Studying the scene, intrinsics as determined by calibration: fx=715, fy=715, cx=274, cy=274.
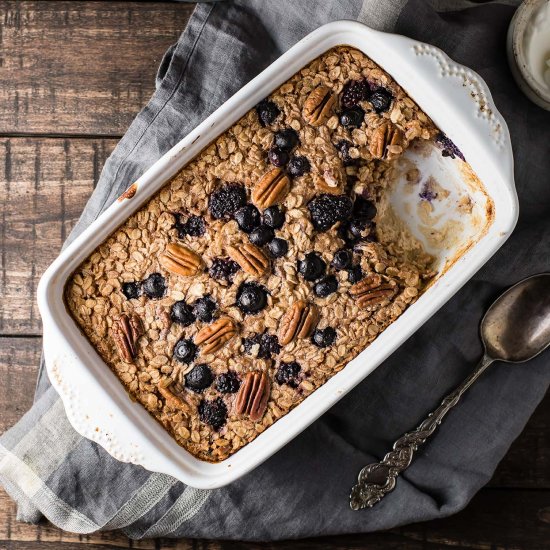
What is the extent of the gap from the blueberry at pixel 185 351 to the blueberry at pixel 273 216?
33 centimetres

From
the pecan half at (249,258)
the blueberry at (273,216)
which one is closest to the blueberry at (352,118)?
the blueberry at (273,216)

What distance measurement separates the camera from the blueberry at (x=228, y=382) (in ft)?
5.41

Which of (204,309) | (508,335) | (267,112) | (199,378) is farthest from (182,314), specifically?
(508,335)

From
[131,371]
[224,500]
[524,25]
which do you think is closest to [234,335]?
[131,371]

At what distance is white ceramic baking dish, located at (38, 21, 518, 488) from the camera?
159 cm

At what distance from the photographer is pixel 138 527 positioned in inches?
75.6

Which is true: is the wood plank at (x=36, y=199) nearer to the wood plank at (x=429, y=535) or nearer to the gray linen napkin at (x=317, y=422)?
the gray linen napkin at (x=317, y=422)

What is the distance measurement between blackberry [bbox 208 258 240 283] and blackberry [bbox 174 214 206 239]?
0.25ft

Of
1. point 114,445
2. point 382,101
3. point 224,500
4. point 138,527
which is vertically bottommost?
point 138,527

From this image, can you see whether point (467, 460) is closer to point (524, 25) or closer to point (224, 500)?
point (224, 500)

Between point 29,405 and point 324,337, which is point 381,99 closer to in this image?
point 324,337

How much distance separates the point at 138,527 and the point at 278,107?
3.81 ft

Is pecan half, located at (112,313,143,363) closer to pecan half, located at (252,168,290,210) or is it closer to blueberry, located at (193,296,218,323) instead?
blueberry, located at (193,296,218,323)

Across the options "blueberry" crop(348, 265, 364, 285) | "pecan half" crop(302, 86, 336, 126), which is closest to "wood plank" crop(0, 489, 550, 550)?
"blueberry" crop(348, 265, 364, 285)
